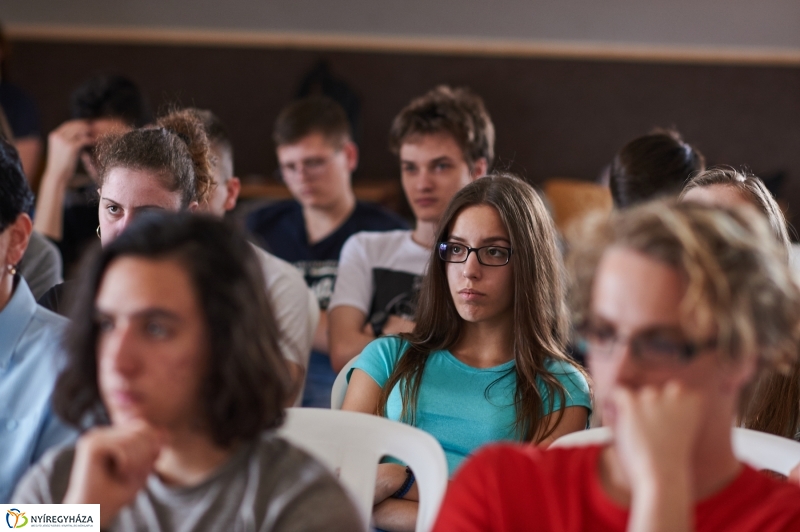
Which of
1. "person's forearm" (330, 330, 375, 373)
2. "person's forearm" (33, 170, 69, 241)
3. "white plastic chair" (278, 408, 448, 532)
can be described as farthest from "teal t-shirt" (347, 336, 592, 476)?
"person's forearm" (33, 170, 69, 241)

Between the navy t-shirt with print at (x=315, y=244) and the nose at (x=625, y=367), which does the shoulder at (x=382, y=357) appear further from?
the nose at (x=625, y=367)

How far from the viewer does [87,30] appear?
5.01 meters

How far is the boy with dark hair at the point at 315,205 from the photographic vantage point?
285 centimetres

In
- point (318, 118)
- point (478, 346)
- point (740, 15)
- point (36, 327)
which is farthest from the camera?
point (740, 15)

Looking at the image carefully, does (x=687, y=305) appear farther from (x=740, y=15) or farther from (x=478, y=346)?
(x=740, y=15)

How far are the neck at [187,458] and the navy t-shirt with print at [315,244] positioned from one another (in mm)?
1583

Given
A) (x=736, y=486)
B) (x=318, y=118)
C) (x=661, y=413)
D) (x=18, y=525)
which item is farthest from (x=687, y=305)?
(x=318, y=118)

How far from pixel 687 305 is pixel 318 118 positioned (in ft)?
7.43

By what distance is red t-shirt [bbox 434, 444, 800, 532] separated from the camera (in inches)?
38.0

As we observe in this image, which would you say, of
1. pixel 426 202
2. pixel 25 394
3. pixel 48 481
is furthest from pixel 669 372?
pixel 426 202

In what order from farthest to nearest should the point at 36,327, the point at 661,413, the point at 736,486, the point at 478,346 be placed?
the point at 478,346, the point at 36,327, the point at 736,486, the point at 661,413

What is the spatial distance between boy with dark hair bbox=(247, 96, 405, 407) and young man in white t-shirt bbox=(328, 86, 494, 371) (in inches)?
10.3

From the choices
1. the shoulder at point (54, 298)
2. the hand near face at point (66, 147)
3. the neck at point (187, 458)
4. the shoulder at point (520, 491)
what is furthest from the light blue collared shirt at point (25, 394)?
the hand near face at point (66, 147)

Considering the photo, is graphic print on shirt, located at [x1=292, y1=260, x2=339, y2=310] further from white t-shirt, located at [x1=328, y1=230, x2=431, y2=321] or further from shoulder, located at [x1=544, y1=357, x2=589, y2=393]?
shoulder, located at [x1=544, y1=357, x2=589, y2=393]
